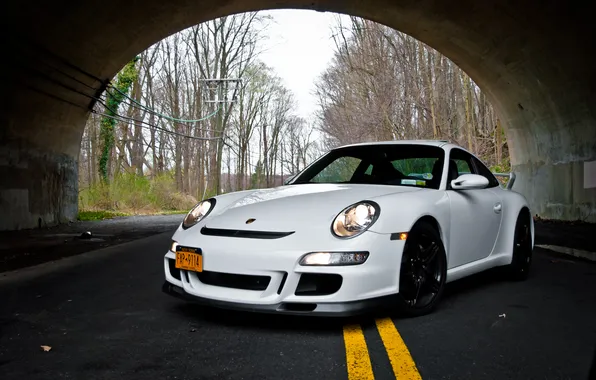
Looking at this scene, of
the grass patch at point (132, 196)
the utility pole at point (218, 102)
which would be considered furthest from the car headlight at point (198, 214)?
the utility pole at point (218, 102)

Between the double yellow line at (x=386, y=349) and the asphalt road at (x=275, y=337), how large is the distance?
0.06 ft

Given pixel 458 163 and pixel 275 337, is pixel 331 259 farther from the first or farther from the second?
pixel 458 163

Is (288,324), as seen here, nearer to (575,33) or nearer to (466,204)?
(466,204)

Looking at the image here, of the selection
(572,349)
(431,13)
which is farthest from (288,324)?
(431,13)

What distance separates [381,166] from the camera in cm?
516

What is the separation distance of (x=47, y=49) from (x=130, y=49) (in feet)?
8.92

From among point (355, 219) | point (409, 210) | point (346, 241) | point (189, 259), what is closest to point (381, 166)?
point (409, 210)

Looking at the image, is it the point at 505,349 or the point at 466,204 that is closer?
the point at 505,349

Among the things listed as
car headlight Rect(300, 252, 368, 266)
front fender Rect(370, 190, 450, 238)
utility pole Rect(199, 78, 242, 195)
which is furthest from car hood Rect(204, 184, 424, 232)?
utility pole Rect(199, 78, 242, 195)

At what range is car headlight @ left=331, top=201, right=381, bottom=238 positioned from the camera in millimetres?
3749

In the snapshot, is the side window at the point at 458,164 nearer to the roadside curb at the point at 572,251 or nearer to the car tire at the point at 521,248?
the car tire at the point at 521,248

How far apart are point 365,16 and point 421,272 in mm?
12005

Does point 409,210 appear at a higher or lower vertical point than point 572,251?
higher

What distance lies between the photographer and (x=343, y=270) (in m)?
3.58
